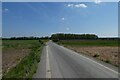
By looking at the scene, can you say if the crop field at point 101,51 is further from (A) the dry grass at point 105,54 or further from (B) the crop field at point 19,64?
(B) the crop field at point 19,64

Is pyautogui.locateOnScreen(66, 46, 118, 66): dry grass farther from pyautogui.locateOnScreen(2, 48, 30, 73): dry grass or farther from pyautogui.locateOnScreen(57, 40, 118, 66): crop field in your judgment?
pyautogui.locateOnScreen(2, 48, 30, 73): dry grass

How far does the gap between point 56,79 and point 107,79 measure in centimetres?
240

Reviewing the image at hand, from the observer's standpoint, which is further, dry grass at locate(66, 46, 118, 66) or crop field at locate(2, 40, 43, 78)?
dry grass at locate(66, 46, 118, 66)

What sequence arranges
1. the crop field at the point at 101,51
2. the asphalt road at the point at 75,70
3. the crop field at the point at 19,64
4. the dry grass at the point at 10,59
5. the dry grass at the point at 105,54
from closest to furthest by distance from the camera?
the asphalt road at the point at 75,70
the crop field at the point at 19,64
the dry grass at the point at 10,59
the dry grass at the point at 105,54
the crop field at the point at 101,51

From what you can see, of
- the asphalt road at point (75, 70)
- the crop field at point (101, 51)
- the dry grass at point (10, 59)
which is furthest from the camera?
the crop field at point (101, 51)

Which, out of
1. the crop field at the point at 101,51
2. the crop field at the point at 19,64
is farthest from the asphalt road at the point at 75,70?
the crop field at the point at 101,51

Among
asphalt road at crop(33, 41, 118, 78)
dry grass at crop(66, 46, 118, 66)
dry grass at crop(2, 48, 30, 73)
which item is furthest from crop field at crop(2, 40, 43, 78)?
dry grass at crop(66, 46, 118, 66)

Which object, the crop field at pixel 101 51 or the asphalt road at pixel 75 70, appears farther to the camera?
the crop field at pixel 101 51

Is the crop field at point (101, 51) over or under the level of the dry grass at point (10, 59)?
over

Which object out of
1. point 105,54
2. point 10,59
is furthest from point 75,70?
point 105,54

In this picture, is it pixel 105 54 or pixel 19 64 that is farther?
pixel 105 54

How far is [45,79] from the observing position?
38.8ft

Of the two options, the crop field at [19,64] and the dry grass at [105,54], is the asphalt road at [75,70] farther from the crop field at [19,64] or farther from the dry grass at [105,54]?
the dry grass at [105,54]

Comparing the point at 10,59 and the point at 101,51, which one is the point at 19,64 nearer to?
the point at 10,59
